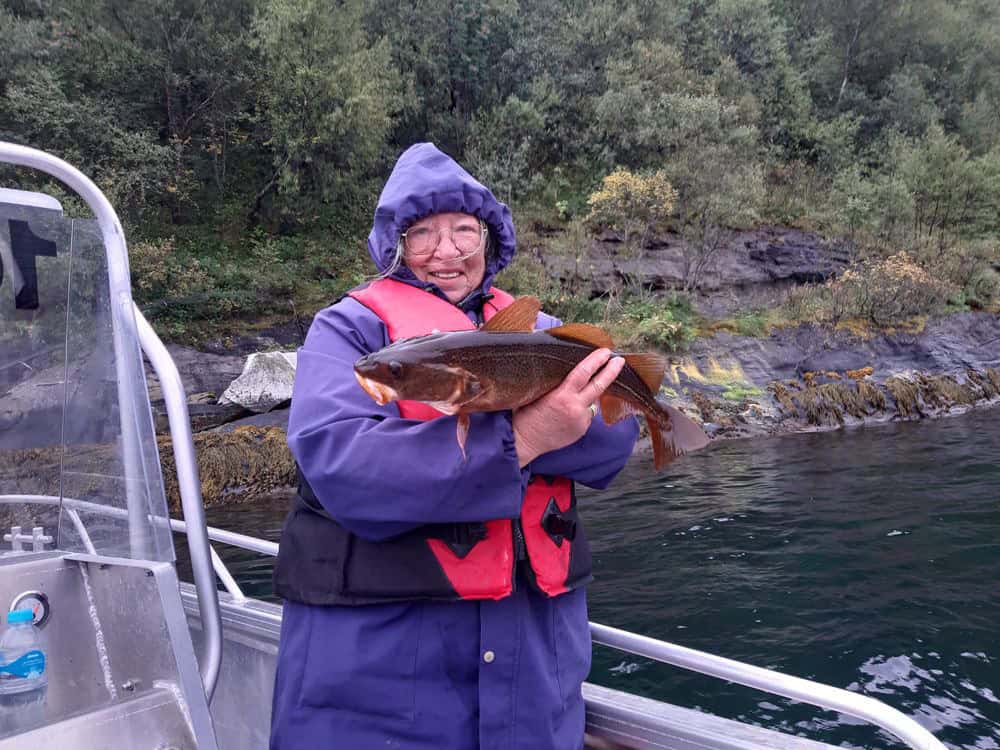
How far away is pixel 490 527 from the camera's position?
2027 millimetres

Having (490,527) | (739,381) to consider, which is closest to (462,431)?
(490,527)

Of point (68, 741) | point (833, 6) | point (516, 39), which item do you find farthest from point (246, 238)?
point (833, 6)

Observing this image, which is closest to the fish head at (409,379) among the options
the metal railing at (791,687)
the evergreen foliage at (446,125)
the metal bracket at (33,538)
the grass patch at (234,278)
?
the metal railing at (791,687)

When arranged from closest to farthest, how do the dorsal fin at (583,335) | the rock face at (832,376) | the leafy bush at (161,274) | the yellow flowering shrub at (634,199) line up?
the dorsal fin at (583,335), the rock face at (832,376), the leafy bush at (161,274), the yellow flowering shrub at (634,199)

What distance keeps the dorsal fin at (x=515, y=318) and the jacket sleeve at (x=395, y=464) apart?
0.25 m

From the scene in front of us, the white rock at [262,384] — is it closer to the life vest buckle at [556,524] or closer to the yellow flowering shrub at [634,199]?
the yellow flowering shrub at [634,199]

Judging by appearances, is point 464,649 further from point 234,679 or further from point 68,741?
point 234,679

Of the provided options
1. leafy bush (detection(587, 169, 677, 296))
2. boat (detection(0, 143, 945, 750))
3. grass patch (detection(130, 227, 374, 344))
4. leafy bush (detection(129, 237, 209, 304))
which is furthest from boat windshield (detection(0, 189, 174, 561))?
leafy bush (detection(587, 169, 677, 296))

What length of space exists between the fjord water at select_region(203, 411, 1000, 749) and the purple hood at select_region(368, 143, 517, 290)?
184 inches

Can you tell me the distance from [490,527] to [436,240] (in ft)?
3.22

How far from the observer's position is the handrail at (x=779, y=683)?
76.8 inches

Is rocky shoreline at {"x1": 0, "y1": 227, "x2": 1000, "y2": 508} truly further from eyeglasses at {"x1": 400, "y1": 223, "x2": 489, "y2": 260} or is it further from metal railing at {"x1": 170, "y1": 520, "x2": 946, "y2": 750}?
metal railing at {"x1": 170, "y1": 520, "x2": 946, "y2": 750}

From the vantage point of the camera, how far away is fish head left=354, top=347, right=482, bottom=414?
1.78m

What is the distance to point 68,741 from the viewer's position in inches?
61.8
